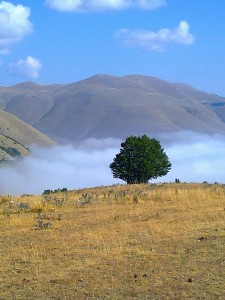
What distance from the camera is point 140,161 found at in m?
43.2

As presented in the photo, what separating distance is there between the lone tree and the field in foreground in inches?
995

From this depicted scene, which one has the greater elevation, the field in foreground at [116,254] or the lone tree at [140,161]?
the lone tree at [140,161]

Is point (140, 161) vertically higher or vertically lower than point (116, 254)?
higher

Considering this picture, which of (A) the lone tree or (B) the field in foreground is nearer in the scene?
(B) the field in foreground

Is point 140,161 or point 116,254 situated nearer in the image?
point 116,254

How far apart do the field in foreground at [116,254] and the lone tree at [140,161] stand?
25.3 meters

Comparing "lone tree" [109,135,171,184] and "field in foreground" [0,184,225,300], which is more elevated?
"lone tree" [109,135,171,184]

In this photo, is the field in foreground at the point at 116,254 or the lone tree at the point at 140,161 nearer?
the field in foreground at the point at 116,254

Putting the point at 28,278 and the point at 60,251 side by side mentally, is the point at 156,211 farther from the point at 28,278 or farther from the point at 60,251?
the point at 28,278

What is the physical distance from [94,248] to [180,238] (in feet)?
7.30

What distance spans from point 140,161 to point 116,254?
32655mm

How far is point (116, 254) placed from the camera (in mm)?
10648

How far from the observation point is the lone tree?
43500 mm

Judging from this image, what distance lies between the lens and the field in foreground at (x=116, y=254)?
8391 mm
